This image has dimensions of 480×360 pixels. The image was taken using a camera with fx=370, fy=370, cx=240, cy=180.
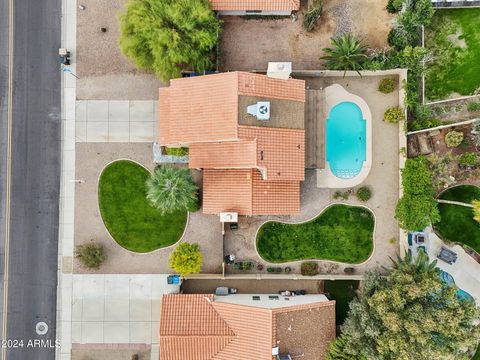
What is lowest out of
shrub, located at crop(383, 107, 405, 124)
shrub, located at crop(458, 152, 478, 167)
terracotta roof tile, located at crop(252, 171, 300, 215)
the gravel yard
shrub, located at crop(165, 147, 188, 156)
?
terracotta roof tile, located at crop(252, 171, 300, 215)

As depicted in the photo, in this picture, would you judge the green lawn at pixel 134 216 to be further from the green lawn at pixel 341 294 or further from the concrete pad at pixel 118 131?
the green lawn at pixel 341 294

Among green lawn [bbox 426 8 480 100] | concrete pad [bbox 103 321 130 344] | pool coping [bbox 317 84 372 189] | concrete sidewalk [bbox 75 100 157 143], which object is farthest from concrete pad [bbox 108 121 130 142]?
green lawn [bbox 426 8 480 100]

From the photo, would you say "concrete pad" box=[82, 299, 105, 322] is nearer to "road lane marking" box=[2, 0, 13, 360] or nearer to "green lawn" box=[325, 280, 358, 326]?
"road lane marking" box=[2, 0, 13, 360]

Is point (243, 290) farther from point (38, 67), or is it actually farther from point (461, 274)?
point (38, 67)

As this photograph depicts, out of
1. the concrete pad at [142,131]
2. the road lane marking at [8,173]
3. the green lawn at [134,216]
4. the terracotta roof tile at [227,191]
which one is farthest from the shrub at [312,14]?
the road lane marking at [8,173]

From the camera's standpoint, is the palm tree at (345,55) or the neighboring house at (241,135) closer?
the neighboring house at (241,135)

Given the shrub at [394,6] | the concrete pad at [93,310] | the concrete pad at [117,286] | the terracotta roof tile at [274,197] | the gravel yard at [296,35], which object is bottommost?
the concrete pad at [93,310]

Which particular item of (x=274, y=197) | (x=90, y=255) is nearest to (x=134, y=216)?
(x=90, y=255)
